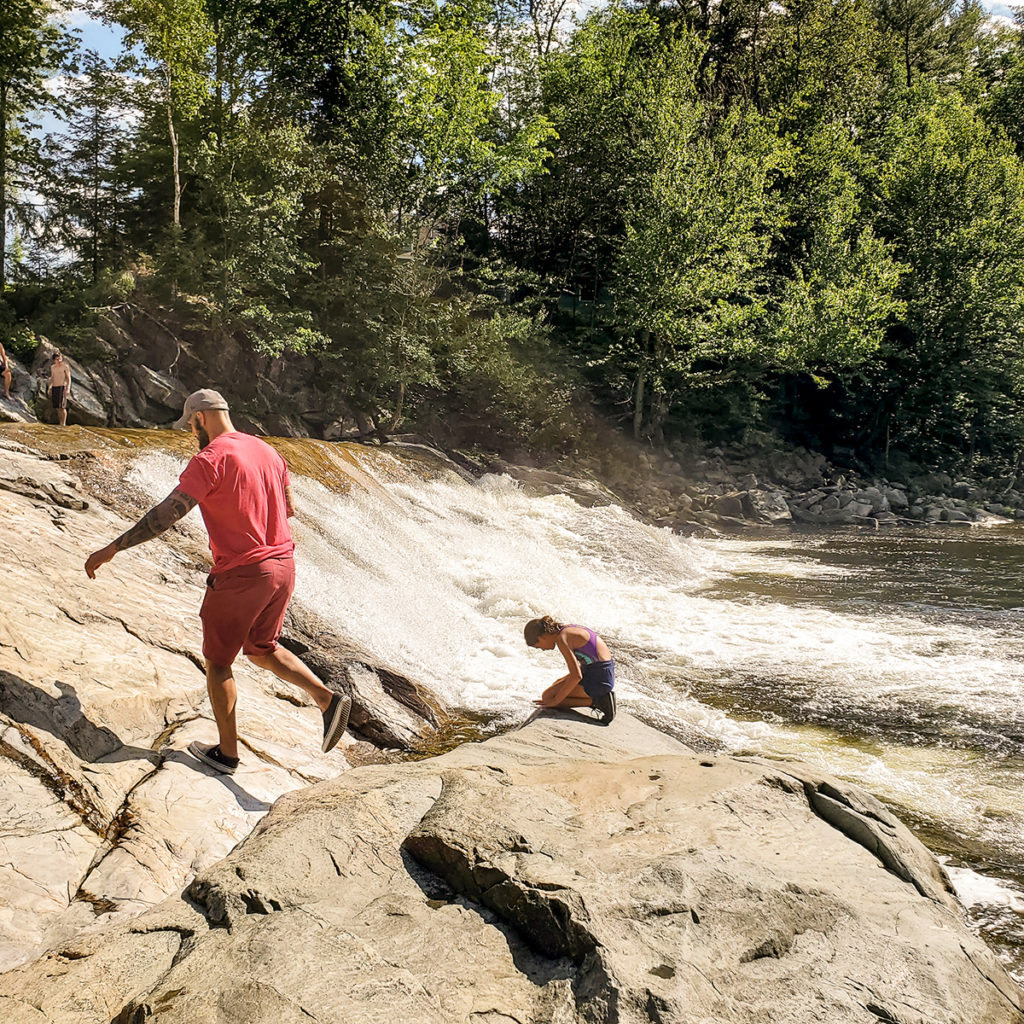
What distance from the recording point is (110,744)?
3979 mm

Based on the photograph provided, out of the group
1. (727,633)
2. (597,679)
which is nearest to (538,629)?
(597,679)

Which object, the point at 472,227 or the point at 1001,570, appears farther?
the point at 472,227

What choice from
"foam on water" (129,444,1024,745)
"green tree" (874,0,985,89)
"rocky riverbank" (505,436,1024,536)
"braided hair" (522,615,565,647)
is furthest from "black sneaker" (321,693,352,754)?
"green tree" (874,0,985,89)

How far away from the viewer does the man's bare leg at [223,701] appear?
3.97 metres

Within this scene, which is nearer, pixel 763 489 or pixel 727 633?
pixel 727 633

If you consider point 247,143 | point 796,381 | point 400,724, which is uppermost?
point 247,143

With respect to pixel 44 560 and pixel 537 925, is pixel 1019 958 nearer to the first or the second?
pixel 537 925

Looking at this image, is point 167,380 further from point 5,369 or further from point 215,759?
point 215,759

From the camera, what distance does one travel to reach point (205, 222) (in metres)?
20.8

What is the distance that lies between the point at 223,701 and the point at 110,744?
0.61 m

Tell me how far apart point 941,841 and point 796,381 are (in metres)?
32.1

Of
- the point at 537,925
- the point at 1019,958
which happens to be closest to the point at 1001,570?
the point at 1019,958

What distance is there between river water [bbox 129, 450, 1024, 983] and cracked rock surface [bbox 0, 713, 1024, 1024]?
1.62 m

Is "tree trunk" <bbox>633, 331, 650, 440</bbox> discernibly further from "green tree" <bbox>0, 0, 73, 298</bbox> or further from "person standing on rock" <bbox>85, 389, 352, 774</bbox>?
"person standing on rock" <bbox>85, 389, 352, 774</bbox>
